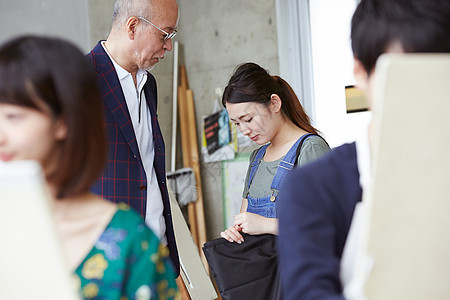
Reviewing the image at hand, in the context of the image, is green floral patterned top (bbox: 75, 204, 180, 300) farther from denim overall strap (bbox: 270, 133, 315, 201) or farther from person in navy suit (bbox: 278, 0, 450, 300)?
denim overall strap (bbox: 270, 133, 315, 201)

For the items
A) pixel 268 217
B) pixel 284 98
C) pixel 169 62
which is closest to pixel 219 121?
pixel 169 62

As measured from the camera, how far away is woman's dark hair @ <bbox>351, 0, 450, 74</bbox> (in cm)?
94

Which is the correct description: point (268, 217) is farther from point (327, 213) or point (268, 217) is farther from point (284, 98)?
point (327, 213)

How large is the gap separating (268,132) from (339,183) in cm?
136

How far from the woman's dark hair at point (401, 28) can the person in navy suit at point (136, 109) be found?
1.37m

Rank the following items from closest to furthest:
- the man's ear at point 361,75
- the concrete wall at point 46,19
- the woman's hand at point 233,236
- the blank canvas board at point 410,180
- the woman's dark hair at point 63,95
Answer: the blank canvas board at point 410,180 < the woman's dark hair at point 63,95 < the man's ear at point 361,75 < the woman's hand at point 233,236 < the concrete wall at point 46,19

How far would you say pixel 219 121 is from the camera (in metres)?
4.82

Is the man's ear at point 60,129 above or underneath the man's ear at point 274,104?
underneath

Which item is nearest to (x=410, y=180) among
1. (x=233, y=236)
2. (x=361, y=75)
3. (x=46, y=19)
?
(x=361, y=75)

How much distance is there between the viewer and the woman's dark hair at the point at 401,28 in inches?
36.8

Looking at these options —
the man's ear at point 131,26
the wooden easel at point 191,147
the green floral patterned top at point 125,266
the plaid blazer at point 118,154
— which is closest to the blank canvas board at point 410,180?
the green floral patterned top at point 125,266

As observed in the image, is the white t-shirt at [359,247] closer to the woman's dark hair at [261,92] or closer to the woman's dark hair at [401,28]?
the woman's dark hair at [401,28]

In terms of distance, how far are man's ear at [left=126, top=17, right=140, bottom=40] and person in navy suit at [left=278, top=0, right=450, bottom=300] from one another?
1.54 meters

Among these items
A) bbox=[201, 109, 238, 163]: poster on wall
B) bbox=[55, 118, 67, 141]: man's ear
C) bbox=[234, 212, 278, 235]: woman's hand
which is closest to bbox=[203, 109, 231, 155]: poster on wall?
bbox=[201, 109, 238, 163]: poster on wall
